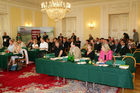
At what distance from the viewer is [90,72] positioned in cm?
371

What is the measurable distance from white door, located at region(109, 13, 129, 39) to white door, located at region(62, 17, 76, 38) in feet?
10.5

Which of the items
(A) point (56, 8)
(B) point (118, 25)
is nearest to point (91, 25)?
(B) point (118, 25)

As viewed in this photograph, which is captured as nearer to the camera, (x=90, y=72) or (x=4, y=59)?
(x=90, y=72)

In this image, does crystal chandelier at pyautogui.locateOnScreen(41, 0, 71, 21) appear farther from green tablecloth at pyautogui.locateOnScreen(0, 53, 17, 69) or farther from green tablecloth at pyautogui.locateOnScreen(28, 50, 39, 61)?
green tablecloth at pyautogui.locateOnScreen(0, 53, 17, 69)

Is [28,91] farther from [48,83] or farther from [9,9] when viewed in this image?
[9,9]

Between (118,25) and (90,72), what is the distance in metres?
8.38

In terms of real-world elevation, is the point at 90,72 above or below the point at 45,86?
above

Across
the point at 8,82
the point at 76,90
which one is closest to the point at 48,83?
the point at 76,90

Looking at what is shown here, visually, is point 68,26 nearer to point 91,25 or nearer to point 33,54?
point 91,25

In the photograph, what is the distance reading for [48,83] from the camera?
4.56 meters

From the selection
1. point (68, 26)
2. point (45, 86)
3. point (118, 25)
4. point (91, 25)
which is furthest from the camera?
point (68, 26)

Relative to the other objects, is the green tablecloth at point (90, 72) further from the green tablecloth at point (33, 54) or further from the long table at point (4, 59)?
the green tablecloth at point (33, 54)

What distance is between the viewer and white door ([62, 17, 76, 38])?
12.8 metres

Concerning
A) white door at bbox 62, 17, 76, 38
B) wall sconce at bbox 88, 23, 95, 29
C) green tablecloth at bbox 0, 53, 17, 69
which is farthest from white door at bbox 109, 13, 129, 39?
green tablecloth at bbox 0, 53, 17, 69
